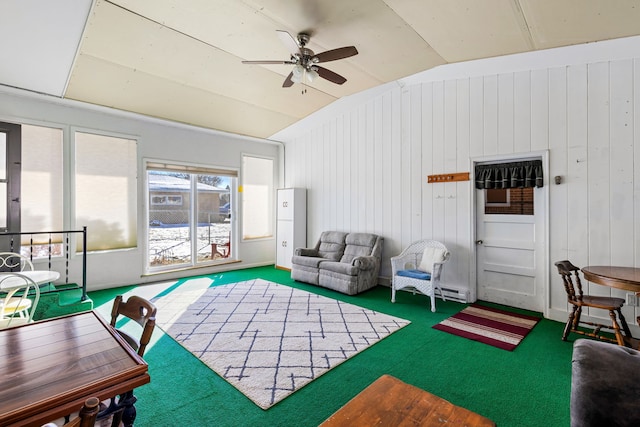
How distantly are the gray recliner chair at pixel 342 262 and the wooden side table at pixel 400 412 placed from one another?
342 cm

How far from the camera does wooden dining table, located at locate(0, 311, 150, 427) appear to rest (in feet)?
3.16

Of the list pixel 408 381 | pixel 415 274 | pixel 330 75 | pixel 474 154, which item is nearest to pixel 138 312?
pixel 408 381

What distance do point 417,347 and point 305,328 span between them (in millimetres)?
1210

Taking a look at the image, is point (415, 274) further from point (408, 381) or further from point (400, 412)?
point (400, 412)

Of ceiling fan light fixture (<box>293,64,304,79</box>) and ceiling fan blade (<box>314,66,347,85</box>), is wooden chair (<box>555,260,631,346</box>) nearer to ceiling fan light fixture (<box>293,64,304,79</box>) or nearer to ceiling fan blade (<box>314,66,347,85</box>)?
ceiling fan blade (<box>314,66,347,85</box>)

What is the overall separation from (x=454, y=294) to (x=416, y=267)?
661mm

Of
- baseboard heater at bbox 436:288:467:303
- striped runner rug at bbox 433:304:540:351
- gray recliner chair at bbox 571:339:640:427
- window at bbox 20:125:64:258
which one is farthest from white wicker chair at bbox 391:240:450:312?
window at bbox 20:125:64:258

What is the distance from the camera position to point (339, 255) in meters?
5.68

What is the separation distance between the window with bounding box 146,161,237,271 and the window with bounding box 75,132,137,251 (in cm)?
33

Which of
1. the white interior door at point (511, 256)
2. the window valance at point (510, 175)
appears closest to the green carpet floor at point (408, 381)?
the white interior door at point (511, 256)

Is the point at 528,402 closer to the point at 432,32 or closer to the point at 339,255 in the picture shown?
the point at 432,32

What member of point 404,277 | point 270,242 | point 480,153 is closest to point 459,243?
point 404,277

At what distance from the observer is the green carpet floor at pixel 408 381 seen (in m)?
2.04

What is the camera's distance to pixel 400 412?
1.21 meters
